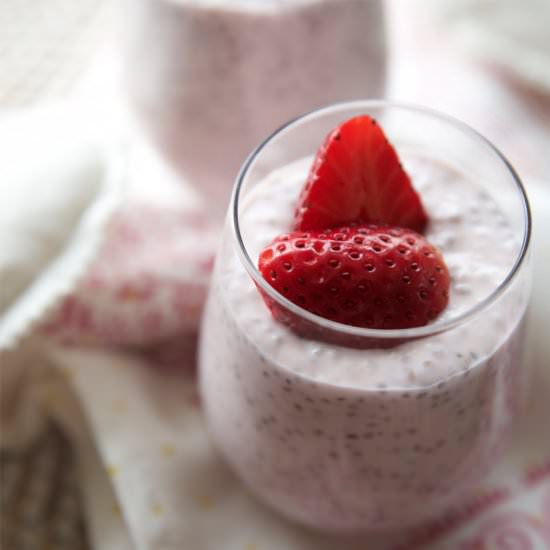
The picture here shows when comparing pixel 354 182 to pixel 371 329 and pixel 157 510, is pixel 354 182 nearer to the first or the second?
pixel 371 329

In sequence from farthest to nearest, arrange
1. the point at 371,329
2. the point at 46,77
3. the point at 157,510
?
1. the point at 46,77
2. the point at 157,510
3. the point at 371,329

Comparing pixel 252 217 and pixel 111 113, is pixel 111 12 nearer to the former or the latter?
pixel 111 113

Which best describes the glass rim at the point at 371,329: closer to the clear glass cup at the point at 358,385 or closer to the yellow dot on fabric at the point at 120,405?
the clear glass cup at the point at 358,385

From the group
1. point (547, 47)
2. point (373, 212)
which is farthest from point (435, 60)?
point (373, 212)

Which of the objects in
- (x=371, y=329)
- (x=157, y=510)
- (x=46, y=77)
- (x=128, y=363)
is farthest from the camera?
(x=46, y=77)

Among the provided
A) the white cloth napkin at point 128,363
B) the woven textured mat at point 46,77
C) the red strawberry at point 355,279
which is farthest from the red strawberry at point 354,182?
the woven textured mat at point 46,77

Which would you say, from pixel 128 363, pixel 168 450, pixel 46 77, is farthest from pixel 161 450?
pixel 46 77

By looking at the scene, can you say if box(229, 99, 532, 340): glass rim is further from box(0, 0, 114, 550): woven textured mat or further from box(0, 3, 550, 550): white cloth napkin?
box(0, 0, 114, 550): woven textured mat
